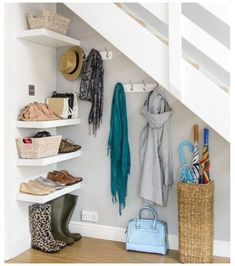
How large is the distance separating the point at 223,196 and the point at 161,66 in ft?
4.39

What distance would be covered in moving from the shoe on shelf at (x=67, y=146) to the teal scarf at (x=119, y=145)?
367 mm

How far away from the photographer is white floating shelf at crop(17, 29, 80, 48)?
294 centimetres

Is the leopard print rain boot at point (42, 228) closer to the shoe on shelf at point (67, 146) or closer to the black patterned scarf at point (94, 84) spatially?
the shoe on shelf at point (67, 146)

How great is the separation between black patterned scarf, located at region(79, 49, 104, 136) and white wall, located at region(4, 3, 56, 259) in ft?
1.61

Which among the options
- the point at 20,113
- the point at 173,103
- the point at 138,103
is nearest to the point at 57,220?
the point at 20,113

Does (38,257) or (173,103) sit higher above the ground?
(173,103)

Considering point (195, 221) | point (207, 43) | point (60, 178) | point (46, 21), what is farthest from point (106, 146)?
point (207, 43)

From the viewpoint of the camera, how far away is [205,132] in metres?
2.94

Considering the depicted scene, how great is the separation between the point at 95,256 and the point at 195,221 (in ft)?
3.03

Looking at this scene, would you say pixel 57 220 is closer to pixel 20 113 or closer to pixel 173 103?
pixel 20 113

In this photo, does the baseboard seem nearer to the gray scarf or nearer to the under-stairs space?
the under-stairs space

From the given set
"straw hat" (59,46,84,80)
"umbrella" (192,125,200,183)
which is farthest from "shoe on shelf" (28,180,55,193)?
"umbrella" (192,125,200,183)

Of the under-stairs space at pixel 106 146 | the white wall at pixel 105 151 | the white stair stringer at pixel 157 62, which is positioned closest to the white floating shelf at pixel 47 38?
the under-stairs space at pixel 106 146

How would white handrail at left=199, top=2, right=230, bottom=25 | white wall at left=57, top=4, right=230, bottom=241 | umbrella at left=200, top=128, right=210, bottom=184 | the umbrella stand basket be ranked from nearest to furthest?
white handrail at left=199, top=2, right=230, bottom=25 → the umbrella stand basket → umbrella at left=200, top=128, right=210, bottom=184 → white wall at left=57, top=4, right=230, bottom=241
